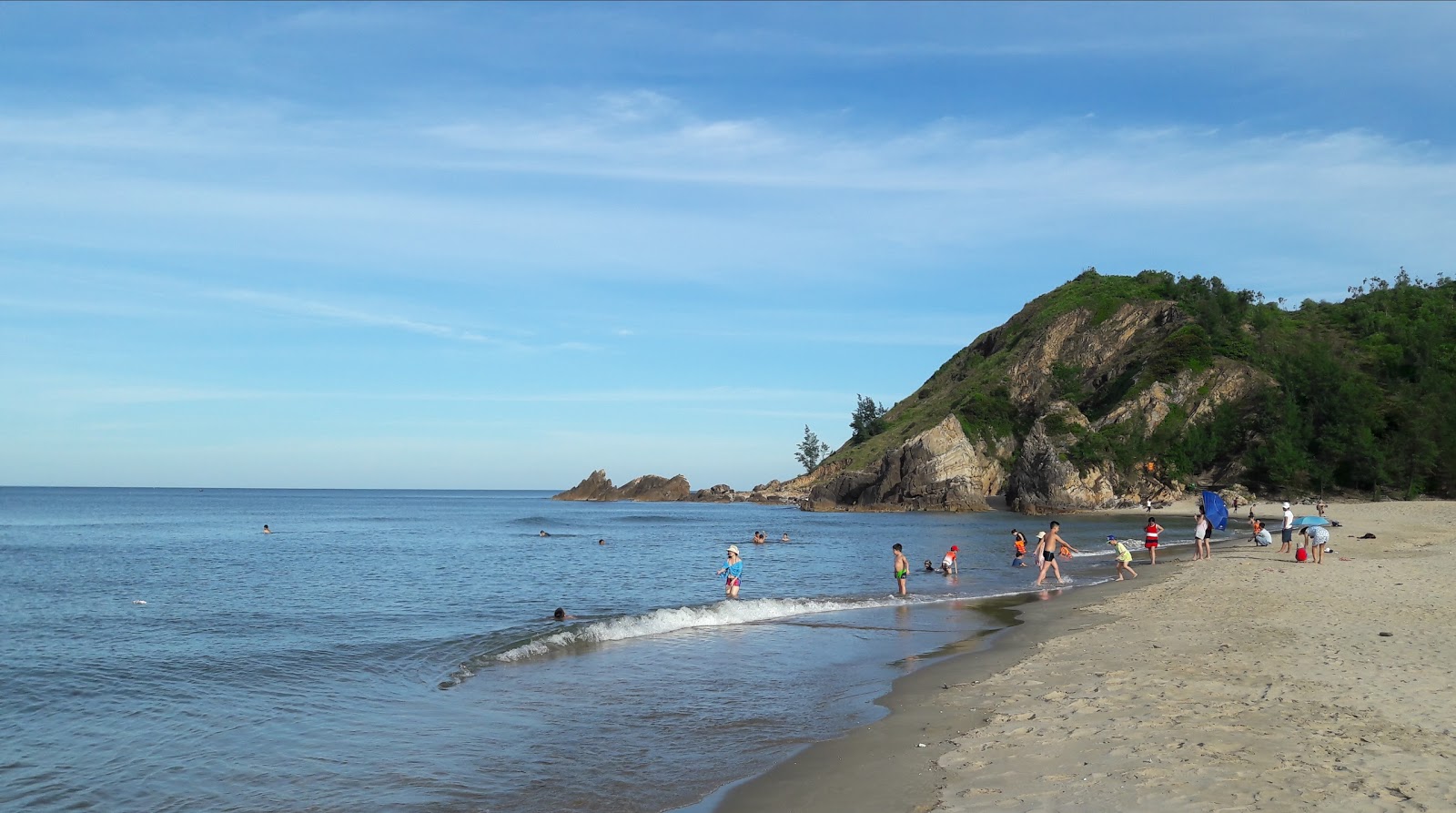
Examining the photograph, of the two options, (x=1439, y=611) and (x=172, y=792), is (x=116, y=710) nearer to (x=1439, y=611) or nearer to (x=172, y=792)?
(x=172, y=792)

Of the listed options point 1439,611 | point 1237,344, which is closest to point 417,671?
point 1439,611

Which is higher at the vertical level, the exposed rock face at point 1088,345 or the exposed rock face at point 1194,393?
the exposed rock face at point 1088,345

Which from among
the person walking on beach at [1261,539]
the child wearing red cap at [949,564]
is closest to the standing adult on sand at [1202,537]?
the person walking on beach at [1261,539]

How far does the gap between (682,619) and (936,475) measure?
8660 cm

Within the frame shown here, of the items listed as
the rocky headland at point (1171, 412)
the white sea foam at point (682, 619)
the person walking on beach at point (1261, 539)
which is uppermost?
the rocky headland at point (1171, 412)

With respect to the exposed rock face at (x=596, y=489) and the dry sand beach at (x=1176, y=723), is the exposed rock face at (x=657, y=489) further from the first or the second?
the dry sand beach at (x=1176, y=723)

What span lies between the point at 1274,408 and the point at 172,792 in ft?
303

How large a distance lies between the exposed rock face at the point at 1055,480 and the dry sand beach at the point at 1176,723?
75487 mm

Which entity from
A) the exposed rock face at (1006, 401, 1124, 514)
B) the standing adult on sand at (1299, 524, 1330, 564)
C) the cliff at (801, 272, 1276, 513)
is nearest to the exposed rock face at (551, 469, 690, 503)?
the cliff at (801, 272, 1276, 513)

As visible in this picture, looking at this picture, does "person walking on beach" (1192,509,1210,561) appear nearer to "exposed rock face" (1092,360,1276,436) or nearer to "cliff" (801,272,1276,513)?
"cliff" (801,272,1276,513)

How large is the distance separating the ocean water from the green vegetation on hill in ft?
168

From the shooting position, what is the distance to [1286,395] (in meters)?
82.9

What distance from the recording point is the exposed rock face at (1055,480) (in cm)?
9175

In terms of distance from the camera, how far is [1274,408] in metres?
83.2
